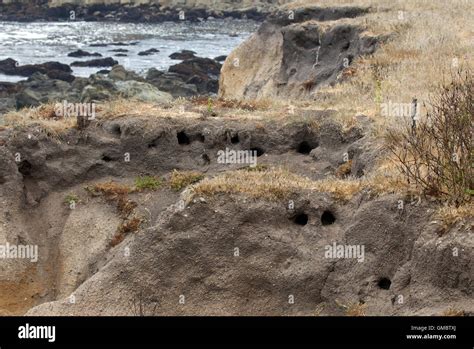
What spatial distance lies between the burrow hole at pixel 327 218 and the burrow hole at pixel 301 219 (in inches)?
10.9

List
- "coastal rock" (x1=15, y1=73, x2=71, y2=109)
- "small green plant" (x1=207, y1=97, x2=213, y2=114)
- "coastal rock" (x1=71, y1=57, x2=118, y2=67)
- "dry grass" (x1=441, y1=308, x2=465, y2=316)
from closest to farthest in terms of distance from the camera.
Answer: "dry grass" (x1=441, y1=308, x2=465, y2=316)
"small green plant" (x1=207, y1=97, x2=213, y2=114)
"coastal rock" (x1=15, y1=73, x2=71, y2=109)
"coastal rock" (x1=71, y1=57, x2=118, y2=67)

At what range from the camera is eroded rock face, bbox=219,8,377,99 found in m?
27.2

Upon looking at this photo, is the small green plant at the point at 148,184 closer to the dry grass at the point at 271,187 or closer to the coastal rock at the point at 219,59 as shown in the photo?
the dry grass at the point at 271,187

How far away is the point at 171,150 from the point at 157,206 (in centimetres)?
285

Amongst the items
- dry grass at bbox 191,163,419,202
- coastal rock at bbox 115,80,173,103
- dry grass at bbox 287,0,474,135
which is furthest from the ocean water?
dry grass at bbox 191,163,419,202

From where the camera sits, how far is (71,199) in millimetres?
16453

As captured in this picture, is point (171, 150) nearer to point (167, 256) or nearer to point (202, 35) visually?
point (167, 256)

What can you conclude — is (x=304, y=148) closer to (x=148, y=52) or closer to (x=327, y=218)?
(x=327, y=218)

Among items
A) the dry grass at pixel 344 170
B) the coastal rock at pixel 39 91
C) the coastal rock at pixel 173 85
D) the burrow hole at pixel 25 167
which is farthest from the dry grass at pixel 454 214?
the coastal rock at pixel 173 85

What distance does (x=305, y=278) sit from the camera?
12.0 m

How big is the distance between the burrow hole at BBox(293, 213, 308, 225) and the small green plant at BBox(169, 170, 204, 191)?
3.06 m

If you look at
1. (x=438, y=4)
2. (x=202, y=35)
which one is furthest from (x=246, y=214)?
(x=202, y=35)

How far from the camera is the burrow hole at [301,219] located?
12789 millimetres

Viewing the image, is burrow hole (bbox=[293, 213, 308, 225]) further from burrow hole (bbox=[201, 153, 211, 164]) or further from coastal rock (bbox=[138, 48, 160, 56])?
coastal rock (bbox=[138, 48, 160, 56])
